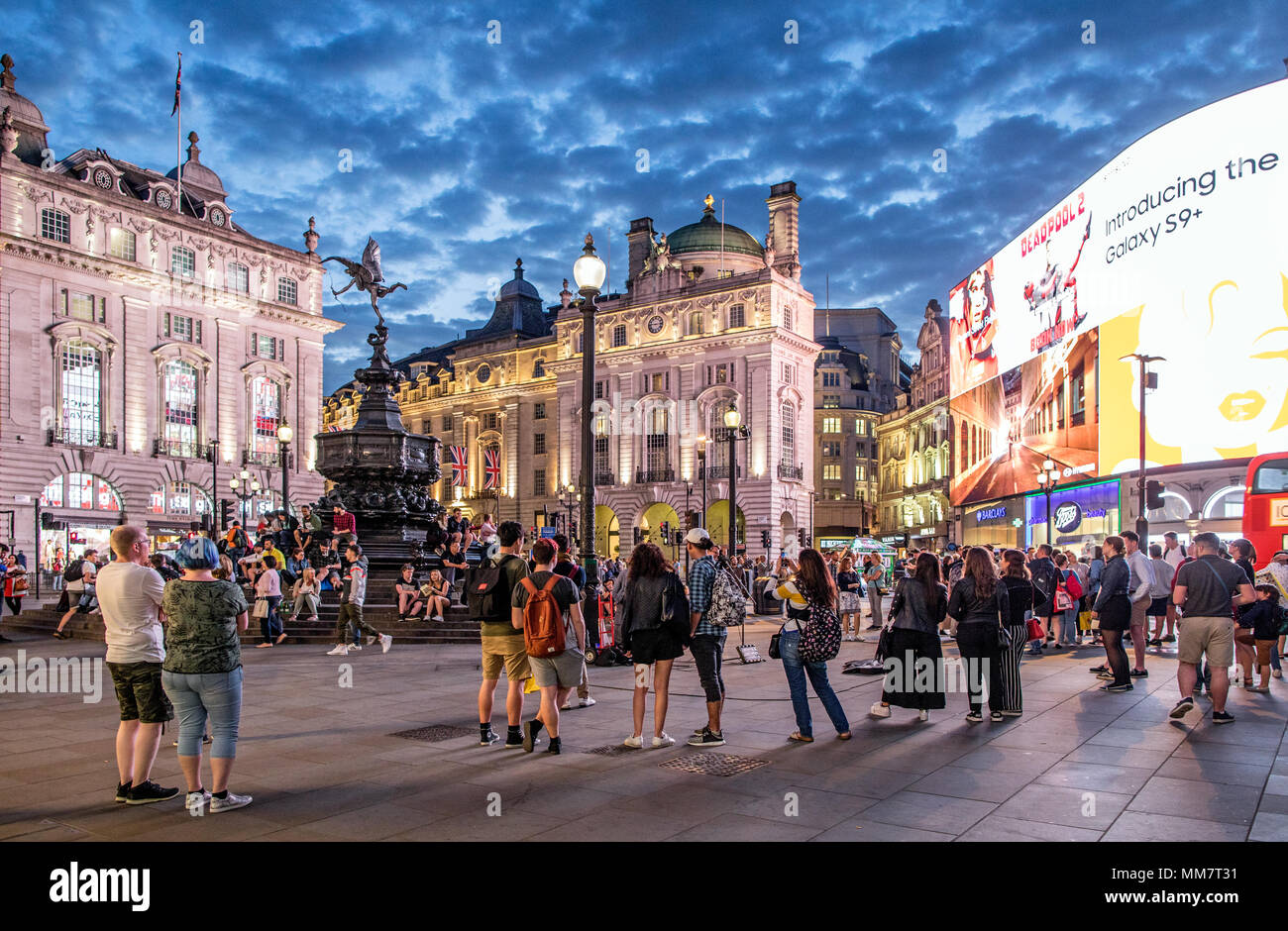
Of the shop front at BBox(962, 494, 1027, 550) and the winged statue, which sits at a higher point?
the winged statue

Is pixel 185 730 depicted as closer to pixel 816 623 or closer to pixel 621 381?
pixel 816 623

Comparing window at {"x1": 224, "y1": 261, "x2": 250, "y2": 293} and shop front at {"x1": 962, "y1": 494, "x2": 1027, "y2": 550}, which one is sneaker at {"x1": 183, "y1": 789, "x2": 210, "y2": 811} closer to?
shop front at {"x1": 962, "y1": 494, "x2": 1027, "y2": 550}

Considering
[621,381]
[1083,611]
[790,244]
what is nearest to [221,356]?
[621,381]

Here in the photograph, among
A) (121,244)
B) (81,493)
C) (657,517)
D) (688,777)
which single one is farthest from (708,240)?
(688,777)

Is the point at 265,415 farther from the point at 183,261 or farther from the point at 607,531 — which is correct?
the point at 607,531

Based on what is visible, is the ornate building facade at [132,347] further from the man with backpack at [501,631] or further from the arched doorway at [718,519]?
the man with backpack at [501,631]

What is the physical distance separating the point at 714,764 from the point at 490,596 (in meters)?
2.41

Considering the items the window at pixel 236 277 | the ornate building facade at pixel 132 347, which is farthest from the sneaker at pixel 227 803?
the window at pixel 236 277

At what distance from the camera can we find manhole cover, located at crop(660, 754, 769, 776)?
7.57 meters

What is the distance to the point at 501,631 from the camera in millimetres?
8547

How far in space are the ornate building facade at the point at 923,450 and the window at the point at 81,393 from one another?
169ft

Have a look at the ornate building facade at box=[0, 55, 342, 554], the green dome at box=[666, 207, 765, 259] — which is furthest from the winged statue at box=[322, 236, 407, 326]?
the green dome at box=[666, 207, 765, 259]

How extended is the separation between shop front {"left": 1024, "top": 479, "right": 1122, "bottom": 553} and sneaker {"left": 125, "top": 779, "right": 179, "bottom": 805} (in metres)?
32.8

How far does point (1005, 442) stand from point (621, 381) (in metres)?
31.8
